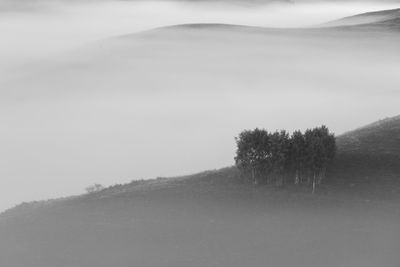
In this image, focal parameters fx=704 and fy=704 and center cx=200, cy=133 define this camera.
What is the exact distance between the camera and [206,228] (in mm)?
67562

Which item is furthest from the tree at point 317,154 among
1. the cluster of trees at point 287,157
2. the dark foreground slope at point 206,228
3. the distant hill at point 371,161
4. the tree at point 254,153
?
the tree at point 254,153

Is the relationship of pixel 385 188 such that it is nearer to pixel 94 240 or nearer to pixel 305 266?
pixel 305 266

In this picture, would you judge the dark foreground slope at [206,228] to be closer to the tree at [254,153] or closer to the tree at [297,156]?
the tree at [254,153]

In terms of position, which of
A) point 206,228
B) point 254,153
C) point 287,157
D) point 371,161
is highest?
point 254,153

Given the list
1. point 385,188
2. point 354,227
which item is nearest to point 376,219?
point 354,227

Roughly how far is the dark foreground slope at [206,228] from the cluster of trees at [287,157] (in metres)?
2.04

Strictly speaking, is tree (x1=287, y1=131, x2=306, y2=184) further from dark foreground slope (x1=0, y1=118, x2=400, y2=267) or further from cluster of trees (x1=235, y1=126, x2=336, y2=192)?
dark foreground slope (x1=0, y1=118, x2=400, y2=267)

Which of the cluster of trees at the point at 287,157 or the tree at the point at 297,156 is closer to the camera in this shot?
the cluster of trees at the point at 287,157

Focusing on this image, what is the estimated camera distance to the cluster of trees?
252ft

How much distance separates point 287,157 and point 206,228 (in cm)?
1494

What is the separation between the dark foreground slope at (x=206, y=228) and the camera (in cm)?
6097

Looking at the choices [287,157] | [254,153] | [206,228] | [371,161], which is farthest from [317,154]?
[206,228]

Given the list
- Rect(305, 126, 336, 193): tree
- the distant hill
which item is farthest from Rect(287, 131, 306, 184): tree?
the distant hill

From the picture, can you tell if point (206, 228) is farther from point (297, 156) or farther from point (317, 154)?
point (317, 154)
